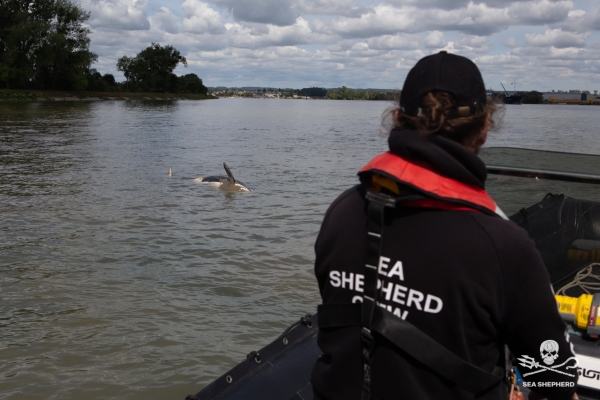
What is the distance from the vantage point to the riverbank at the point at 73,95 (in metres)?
64.7

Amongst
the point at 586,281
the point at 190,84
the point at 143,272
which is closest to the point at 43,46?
the point at 190,84

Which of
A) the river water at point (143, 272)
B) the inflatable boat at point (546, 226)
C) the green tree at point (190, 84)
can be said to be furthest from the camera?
the green tree at point (190, 84)

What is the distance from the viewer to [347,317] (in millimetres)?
1718

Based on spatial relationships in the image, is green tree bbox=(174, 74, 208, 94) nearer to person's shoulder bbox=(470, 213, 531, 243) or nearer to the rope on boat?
the rope on boat

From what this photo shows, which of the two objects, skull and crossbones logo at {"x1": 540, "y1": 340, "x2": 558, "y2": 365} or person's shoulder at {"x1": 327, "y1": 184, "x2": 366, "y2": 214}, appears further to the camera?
person's shoulder at {"x1": 327, "y1": 184, "x2": 366, "y2": 214}

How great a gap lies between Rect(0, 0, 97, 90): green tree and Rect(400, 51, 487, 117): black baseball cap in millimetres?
75205

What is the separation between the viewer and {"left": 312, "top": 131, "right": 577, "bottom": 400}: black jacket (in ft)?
5.01

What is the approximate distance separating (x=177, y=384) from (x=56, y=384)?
3.41 feet

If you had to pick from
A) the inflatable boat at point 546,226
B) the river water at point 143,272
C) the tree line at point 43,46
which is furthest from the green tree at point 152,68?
the inflatable boat at point 546,226

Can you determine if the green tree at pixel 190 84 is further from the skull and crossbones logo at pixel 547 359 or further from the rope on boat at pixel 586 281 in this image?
the skull and crossbones logo at pixel 547 359

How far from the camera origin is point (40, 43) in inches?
2813

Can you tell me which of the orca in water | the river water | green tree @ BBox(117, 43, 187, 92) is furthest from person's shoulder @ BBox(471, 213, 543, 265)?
green tree @ BBox(117, 43, 187, 92)

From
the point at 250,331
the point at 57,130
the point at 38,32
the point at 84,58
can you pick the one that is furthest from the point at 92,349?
the point at 84,58

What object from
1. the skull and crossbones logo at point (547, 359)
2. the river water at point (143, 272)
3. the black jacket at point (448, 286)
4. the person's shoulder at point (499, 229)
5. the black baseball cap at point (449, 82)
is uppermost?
the black baseball cap at point (449, 82)
